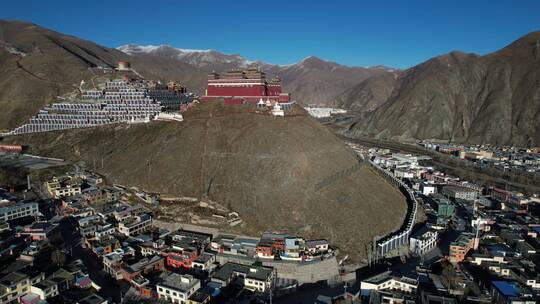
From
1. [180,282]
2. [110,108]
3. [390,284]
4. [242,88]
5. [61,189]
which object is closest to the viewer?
[180,282]

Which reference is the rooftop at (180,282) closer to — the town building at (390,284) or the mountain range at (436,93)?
the town building at (390,284)

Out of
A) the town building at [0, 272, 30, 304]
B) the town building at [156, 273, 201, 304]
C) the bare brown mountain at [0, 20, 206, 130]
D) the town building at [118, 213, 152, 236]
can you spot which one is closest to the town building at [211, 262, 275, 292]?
the town building at [156, 273, 201, 304]

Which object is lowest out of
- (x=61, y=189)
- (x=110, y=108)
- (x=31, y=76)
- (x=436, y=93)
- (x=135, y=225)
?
(x=135, y=225)

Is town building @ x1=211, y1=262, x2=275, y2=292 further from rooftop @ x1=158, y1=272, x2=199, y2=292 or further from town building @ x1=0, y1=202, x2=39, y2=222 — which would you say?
town building @ x1=0, y1=202, x2=39, y2=222

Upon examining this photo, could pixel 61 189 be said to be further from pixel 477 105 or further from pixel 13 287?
pixel 477 105

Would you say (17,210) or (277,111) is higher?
(277,111)

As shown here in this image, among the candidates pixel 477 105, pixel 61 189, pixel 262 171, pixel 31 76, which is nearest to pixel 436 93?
pixel 477 105

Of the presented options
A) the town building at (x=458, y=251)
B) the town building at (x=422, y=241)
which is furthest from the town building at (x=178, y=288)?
the town building at (x=458, y=251)
